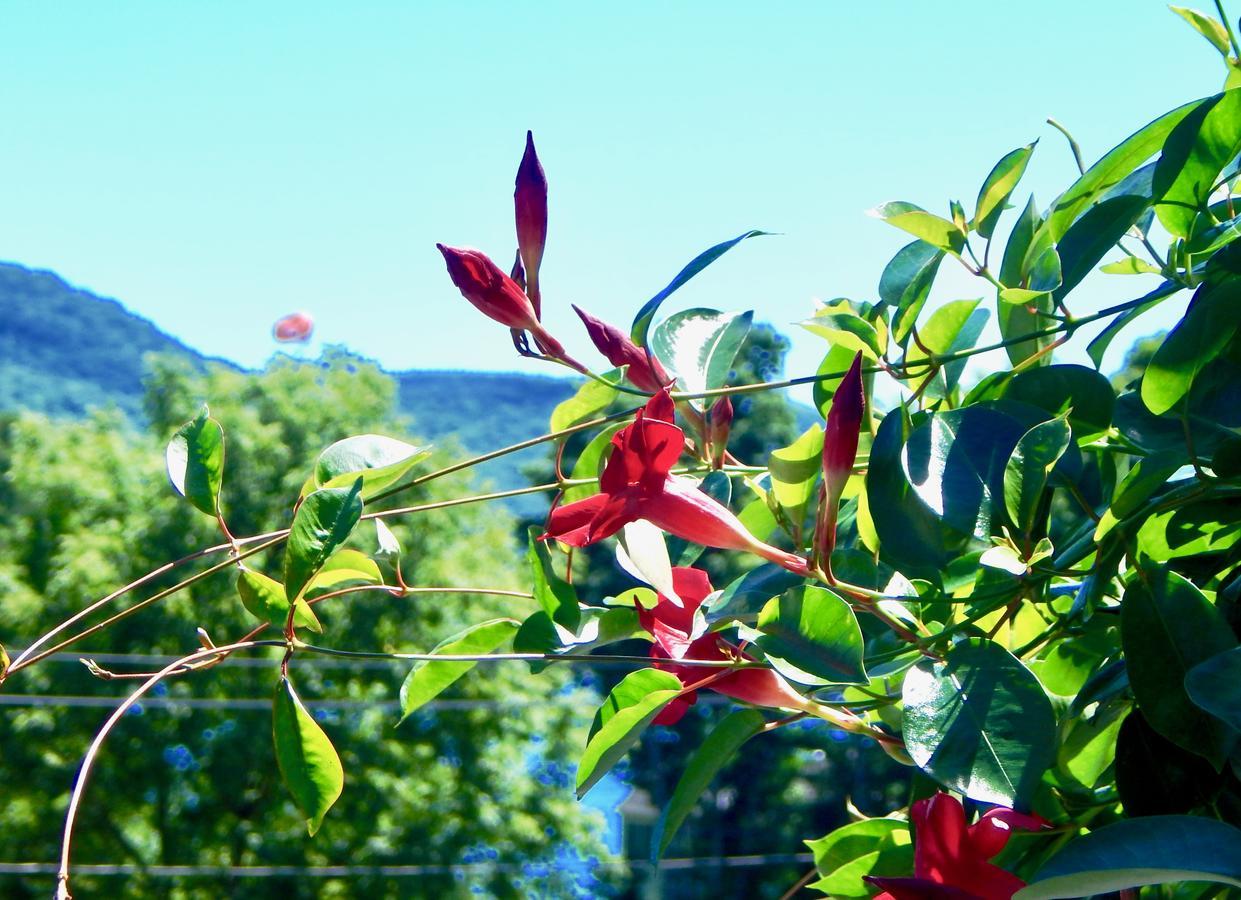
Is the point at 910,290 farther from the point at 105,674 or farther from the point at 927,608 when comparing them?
the point at 105,674

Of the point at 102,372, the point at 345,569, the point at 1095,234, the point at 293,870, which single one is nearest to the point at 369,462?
the point at 345,569

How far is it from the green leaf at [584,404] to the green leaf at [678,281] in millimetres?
27

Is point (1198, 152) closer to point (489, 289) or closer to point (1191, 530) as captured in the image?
point (1191, 530)

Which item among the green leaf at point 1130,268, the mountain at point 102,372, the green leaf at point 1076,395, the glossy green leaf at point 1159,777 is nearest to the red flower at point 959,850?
the glossy green leaf at point 1159,777

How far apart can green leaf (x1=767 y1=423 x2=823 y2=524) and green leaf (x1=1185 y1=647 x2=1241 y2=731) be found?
138mm

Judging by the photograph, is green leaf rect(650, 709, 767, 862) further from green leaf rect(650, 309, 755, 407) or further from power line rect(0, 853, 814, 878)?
power line rect(0, 853, 814, 878)

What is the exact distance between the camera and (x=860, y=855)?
408mm

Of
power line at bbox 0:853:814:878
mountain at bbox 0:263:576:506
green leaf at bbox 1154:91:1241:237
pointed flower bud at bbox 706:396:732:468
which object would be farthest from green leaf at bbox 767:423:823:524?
mountain at bbox 0:263:576:506

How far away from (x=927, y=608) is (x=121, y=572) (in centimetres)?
783

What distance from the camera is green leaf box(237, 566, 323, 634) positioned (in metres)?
0.35

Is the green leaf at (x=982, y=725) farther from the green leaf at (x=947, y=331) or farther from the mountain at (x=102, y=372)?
the mountain at (x=102, y=372)

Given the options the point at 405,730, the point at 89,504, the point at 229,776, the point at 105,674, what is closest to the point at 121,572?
the point at 89,504

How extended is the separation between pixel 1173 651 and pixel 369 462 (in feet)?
0.84

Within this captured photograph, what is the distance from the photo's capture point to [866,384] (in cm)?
42
